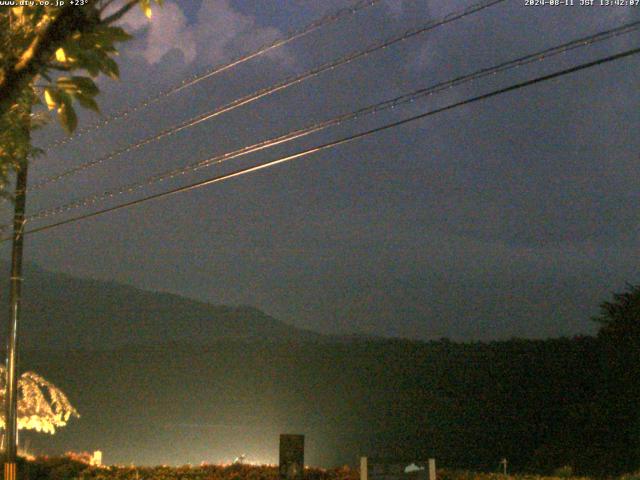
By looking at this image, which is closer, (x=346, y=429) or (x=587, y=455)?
(x=587, y=455)

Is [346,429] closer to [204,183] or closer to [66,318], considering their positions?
[204,183]

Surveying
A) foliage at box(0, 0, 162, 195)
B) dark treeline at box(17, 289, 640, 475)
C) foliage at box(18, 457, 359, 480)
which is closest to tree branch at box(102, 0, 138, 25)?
foliage at box(0, 0, 162, 195)

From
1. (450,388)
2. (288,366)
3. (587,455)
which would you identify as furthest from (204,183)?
(288,366)

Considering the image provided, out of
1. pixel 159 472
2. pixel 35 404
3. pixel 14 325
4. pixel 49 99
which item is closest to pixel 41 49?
pixel 49 99

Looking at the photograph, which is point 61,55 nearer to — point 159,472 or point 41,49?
point 41,49

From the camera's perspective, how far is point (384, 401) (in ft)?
87.0

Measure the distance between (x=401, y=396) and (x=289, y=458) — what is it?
14.6m

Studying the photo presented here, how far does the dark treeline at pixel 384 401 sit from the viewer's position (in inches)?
763

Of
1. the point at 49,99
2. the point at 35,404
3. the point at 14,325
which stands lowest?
the point at 35,404

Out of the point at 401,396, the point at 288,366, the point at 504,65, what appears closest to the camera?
the point at 504,65

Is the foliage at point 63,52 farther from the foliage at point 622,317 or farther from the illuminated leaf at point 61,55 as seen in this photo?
the foliage at point 622,317

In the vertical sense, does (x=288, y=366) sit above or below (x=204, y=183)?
below

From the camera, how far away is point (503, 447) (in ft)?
73.9

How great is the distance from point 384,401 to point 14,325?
1392 centimetres
